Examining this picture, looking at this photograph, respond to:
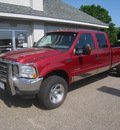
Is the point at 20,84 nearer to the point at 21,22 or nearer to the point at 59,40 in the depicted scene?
the point at 59,40

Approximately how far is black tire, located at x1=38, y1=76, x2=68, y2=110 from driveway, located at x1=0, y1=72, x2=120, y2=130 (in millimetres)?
191

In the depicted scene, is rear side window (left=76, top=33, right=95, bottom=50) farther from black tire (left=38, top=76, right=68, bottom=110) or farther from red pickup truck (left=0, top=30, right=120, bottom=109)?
black tire (left=38, top=76, right=68, bottom=110)

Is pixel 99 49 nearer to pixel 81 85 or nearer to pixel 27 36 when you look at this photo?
pixel 81 85

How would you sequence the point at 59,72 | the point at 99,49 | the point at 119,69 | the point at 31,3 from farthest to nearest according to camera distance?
the point at 31,3 → the point at 119,69 → the point at 99,49 → the point at 59,72

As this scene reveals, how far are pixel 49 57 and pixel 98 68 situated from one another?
2.20m

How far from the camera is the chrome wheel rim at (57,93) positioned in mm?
3525

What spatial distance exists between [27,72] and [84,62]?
1.89 m

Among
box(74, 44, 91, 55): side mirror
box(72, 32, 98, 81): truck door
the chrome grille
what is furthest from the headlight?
box(74, 44, 91, 55): side mirror

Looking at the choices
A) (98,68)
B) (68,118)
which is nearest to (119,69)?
(98,68)

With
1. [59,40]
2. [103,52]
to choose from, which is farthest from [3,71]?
[103,52]

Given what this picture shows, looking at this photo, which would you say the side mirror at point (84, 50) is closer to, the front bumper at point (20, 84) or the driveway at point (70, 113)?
the driveway at point (70, 113)

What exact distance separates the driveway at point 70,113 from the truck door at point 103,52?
0.95 metres

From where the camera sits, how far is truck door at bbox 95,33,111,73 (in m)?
4.95

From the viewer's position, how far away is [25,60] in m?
3.11
